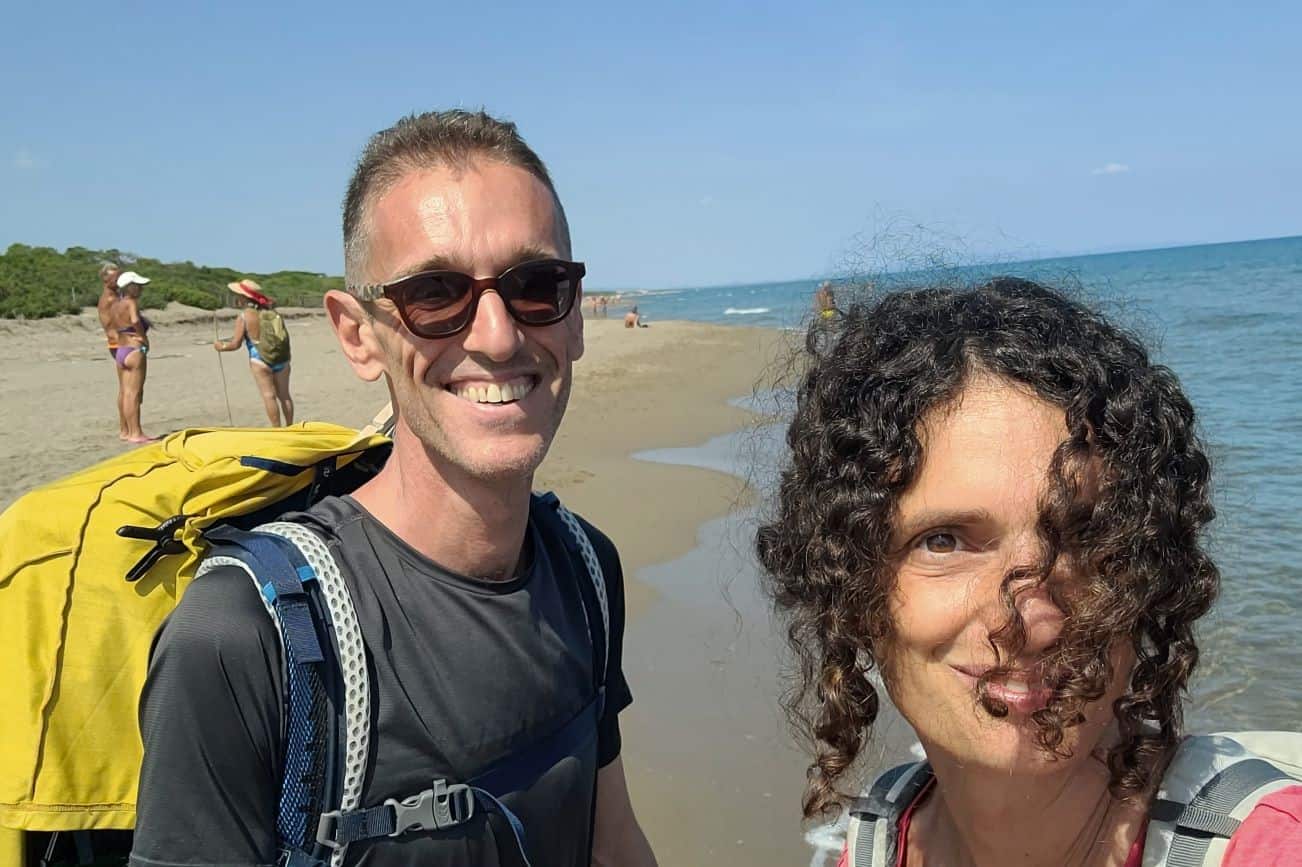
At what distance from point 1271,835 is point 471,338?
152 cm

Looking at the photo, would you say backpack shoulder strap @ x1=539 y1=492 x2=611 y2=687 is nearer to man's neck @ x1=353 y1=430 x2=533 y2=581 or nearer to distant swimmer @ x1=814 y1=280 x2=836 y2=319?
man's neck @ x1=353 y1=430 x2=533 y2=581

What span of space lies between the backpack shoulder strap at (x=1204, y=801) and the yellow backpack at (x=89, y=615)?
167 cm

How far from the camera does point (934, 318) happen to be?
4.62 feet

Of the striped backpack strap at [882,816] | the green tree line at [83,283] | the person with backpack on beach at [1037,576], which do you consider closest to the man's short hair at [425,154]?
the person with backpack on beach at [1037,576]

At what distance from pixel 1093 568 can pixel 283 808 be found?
1.34 metres

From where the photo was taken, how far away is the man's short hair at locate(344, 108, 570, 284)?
196 centimetres

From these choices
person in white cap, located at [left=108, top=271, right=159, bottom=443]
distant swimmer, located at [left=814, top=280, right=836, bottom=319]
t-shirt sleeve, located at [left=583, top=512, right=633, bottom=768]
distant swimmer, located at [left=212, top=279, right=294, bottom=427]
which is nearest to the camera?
distant swimmer, located at [left=814, top=280, right=836, bottom=319]

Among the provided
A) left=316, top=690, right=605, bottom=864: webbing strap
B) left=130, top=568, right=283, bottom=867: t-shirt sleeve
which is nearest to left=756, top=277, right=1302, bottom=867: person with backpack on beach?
left=316, top=690, right=605, bottom=864: webbing strap

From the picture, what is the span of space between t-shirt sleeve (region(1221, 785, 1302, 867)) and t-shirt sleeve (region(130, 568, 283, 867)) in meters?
1.40

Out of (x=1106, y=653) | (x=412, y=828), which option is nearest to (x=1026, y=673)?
(x=1106, y=653)

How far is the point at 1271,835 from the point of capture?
1.07 metres

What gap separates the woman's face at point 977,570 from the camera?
122cm

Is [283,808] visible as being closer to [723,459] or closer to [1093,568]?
[1093,568]

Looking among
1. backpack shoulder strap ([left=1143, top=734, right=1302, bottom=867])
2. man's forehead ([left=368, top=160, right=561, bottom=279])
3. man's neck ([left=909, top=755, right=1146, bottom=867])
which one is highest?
man's forehead ([left=368, top=160, right=561, bottom=279])
